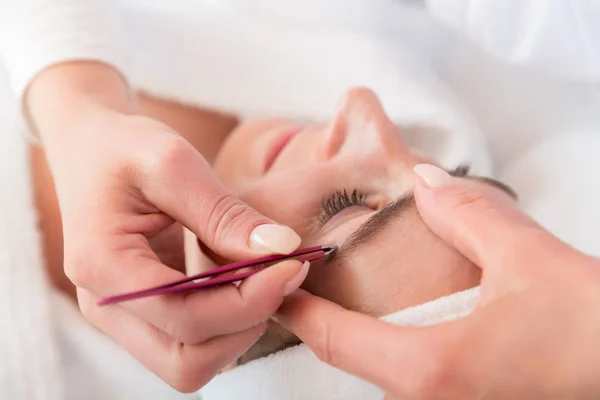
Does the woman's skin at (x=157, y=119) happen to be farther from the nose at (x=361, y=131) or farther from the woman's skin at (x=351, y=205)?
the nose at (x=361, y=131)

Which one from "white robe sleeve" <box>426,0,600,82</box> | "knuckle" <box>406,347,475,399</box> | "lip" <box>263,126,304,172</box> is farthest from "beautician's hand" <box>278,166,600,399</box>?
"white robe sleeve" <box>426,0,600,82</box>

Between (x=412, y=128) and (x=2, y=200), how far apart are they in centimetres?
73

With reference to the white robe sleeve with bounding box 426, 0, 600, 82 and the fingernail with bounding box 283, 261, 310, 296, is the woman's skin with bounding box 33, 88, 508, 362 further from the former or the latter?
the white robe sleeve with bounding box 426, 0, 600, 82

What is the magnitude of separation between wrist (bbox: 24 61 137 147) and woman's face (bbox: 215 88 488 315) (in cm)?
21

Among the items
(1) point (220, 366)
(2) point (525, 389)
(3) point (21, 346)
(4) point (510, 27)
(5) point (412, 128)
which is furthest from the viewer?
(5) point (412, 128)

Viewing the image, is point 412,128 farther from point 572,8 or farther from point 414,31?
point 572,8

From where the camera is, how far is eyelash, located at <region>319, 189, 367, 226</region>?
2.23ft

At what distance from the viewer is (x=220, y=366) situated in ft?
1.71

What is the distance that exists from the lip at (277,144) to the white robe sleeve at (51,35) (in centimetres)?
27

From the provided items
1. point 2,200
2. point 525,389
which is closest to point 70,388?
point 2,200

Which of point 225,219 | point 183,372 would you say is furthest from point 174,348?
point 225,219

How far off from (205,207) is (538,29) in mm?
654

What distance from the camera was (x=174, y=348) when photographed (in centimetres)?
52

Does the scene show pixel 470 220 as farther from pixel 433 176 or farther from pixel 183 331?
pixel 183 331
